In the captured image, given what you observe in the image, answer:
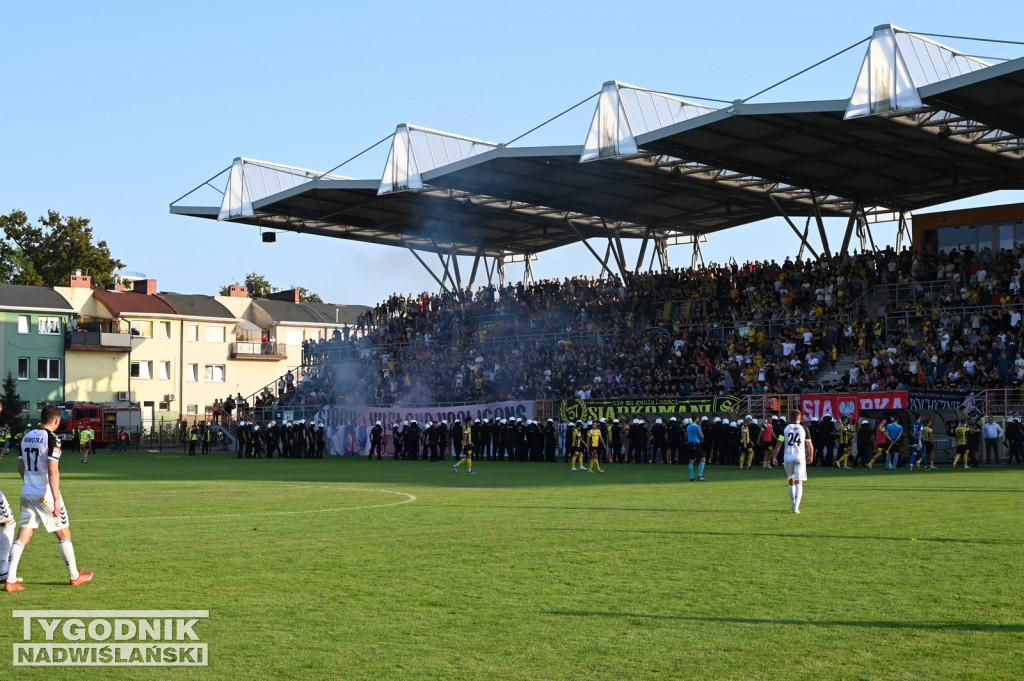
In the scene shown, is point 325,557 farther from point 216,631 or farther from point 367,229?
point 367,229

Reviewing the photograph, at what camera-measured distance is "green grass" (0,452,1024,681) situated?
780 cm

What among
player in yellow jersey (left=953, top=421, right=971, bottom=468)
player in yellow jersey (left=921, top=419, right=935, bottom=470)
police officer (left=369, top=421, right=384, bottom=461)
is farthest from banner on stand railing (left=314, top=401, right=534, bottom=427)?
player in yellow jersey (left=953, top=421, right=971, bottom=468)

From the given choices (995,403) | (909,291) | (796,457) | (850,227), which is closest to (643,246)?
(850,227)

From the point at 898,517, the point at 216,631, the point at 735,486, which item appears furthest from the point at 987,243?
the point at 216,631

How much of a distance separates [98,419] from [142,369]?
13.9 meters

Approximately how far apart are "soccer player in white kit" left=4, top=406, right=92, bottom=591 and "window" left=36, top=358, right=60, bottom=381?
62983 millimetres

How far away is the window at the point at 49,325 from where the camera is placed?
69.4m

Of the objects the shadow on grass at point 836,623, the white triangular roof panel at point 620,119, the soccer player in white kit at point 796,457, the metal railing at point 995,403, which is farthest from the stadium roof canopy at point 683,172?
the shadow on grass at point 836,623

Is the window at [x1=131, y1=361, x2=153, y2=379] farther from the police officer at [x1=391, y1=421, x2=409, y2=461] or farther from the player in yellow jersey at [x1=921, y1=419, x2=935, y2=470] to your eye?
the player in yellow jersey at [x1=921, y1=419, x2=935, y2=470]

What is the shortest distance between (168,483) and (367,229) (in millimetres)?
27045

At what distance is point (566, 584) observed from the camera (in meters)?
Answer: 10.8

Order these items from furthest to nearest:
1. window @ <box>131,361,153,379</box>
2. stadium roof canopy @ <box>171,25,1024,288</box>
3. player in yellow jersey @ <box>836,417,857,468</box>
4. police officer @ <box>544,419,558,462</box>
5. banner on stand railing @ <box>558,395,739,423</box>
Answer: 1. window @ <box>131,361,153,379</box>
2. police officer @ <box>544,419,558,462</box>
3. banner on stand railing @ <box>558,395,739,423</box>
4. player in yellow jersey @ <box>836,417,857,468</box>
5. stadium roof canopy @ <box>171,25,1024,288</box>

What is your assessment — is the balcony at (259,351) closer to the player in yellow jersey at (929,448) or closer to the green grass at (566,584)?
the player in yellow jersey at (929,448)

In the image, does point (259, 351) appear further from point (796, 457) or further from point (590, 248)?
point (796, 457)
